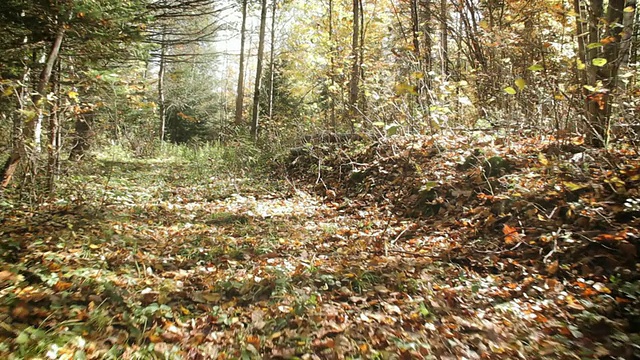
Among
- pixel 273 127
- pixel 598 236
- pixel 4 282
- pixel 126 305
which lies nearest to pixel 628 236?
pixel 598 236

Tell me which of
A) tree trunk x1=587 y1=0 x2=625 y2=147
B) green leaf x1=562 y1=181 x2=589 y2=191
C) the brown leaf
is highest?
tree trunk x1=587 y1=0 x2=625 y2=147

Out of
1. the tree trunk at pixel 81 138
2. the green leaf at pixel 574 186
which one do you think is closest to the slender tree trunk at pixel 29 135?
the tree trunk at pixel 81 138

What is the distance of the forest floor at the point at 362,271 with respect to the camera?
8.79 feet

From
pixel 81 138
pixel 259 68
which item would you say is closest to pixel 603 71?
pixel 81 138

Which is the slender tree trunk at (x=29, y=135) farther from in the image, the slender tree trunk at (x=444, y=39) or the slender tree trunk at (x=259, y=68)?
the slender tree trunk at (x=259, y=68)

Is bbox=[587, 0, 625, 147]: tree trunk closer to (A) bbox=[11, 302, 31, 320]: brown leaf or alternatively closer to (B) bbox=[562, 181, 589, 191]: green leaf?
(B) bbox=[562, 181, 589, 191]: green leaf

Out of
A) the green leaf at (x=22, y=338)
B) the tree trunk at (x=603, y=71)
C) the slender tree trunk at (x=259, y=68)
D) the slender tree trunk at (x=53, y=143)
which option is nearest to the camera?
the green leaf at (x=22, y=338)

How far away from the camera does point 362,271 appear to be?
3.98 metres

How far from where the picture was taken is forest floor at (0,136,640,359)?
8.79ft

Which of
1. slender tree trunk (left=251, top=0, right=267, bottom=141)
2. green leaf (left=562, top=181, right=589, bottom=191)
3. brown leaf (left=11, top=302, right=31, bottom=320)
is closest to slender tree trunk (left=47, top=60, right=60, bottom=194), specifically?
brown leaf (left=11, top=302, right=31, bottom=320)

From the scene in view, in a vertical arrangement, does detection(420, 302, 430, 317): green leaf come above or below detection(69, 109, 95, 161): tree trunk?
below

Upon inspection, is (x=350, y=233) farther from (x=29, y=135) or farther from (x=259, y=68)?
(x=259, y=68)

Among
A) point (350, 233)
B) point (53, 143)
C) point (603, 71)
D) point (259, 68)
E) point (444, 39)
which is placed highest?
point (444, 39)

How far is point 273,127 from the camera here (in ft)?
40.4
